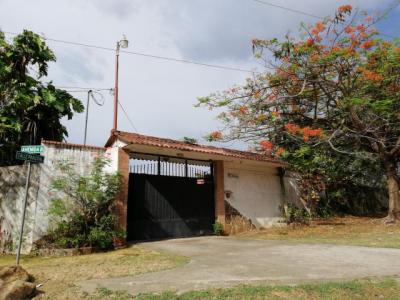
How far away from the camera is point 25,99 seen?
1038 cm

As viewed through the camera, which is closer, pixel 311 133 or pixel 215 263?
pixel 215 263

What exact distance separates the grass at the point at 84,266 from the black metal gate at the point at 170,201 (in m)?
1.82

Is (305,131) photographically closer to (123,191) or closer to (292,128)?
(292,128)

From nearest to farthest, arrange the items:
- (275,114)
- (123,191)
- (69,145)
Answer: (69,145) → (123,191) → (275,114)

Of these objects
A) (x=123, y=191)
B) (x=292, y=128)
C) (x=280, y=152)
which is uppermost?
(x=292, y=128)

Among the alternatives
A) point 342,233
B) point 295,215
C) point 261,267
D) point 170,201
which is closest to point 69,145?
point 170,201

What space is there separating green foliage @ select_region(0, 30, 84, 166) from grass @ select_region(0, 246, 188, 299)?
395 cm

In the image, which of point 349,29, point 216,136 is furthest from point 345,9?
point 216,136

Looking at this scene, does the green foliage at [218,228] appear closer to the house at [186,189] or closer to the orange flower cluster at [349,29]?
the house at [186,189]

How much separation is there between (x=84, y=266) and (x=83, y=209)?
2.45 metres

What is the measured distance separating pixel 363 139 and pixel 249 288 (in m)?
11.1

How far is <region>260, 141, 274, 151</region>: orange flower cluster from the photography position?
13898 mm


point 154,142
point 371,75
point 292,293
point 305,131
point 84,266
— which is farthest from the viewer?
point 305,131

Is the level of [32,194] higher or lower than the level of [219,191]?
lower
